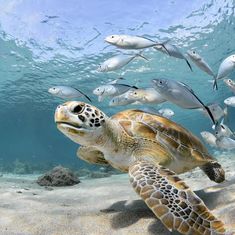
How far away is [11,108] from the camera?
4156 centimetres

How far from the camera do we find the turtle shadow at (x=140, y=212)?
8.93 feet

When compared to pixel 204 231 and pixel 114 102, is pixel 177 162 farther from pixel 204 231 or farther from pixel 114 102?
pixel 114 102

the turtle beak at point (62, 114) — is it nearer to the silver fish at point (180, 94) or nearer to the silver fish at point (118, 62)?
the silver fish at point (180, 94)

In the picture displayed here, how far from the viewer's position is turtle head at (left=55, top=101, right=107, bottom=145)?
9.76ft

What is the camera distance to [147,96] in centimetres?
610

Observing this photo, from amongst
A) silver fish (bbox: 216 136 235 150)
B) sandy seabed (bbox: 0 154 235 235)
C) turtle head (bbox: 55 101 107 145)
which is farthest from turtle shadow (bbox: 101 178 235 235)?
silver fish (bbox: 216 136 235 150)

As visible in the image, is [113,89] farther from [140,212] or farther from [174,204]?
[174,204]

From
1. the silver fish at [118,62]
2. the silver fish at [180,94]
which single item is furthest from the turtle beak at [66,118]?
the silver fish at [118,62]

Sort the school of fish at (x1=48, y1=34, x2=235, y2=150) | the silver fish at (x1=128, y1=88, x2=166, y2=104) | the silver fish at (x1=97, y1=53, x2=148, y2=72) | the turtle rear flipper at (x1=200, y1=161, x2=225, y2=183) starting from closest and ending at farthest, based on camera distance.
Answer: the school of fish at (x1=48, y1=34, x2=235, y2=150) → the turtle rear flipper at (x1=200, y1=161, x2=225, y2=183) → the silver fish at (x1=128, y1=88, x2=166, y2=104) → the silver fish at (x1=97, y1=53, x2=148, y2=72)

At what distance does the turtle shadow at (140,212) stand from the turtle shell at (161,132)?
0.57 m

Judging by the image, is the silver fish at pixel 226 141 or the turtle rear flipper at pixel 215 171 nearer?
the turtle rear flipper at pixel 215 171

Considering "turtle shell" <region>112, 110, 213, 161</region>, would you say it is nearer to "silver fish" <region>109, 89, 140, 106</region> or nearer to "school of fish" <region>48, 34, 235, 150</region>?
"school of fish" <region>48, 34, 235, 150</region>

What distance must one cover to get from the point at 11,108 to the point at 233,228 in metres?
42.4

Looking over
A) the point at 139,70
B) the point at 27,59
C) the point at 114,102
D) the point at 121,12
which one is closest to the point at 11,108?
the point at 27,59
